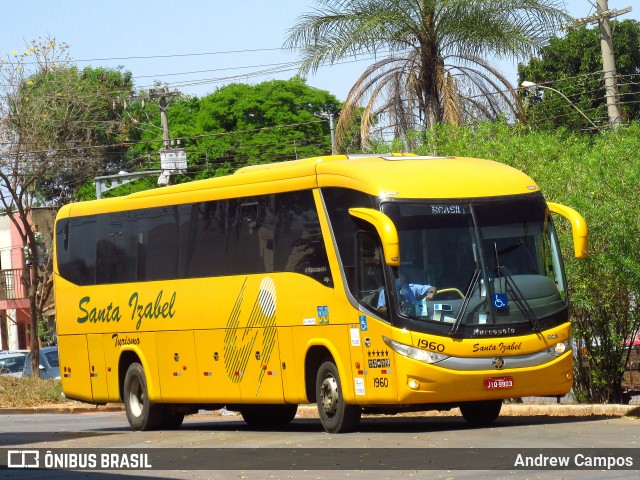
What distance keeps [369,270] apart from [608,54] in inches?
603

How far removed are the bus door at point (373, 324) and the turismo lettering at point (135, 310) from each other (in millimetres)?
4356

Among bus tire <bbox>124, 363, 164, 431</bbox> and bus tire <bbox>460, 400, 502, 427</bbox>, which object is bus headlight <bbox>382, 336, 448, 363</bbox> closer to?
bus tire <bbox>460, 400, 502, 427</bbox>

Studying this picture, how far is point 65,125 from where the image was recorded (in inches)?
1571

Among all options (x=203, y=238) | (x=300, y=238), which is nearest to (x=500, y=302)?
(x=300, y=238)

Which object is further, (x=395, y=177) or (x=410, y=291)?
(x=395, y=177)

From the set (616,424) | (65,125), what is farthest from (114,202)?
(65,125)

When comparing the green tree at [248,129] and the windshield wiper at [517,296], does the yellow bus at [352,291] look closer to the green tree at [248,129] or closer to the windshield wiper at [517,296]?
the windshield wiper at [517,296]

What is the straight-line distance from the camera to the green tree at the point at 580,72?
5609 cm

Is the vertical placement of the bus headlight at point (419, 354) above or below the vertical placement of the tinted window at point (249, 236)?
below

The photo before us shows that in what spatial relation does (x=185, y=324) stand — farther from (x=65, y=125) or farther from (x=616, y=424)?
(x=65, y=125)

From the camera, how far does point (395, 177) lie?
1638 cm

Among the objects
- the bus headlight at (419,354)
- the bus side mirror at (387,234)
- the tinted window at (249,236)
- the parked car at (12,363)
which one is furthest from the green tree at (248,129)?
the bus headlight at (419,354)

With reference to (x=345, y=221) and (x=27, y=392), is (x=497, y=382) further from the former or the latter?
(x=27, y=392)

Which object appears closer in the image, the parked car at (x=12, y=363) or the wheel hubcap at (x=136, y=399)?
the wheel hubcap at (x=136, y=399)
